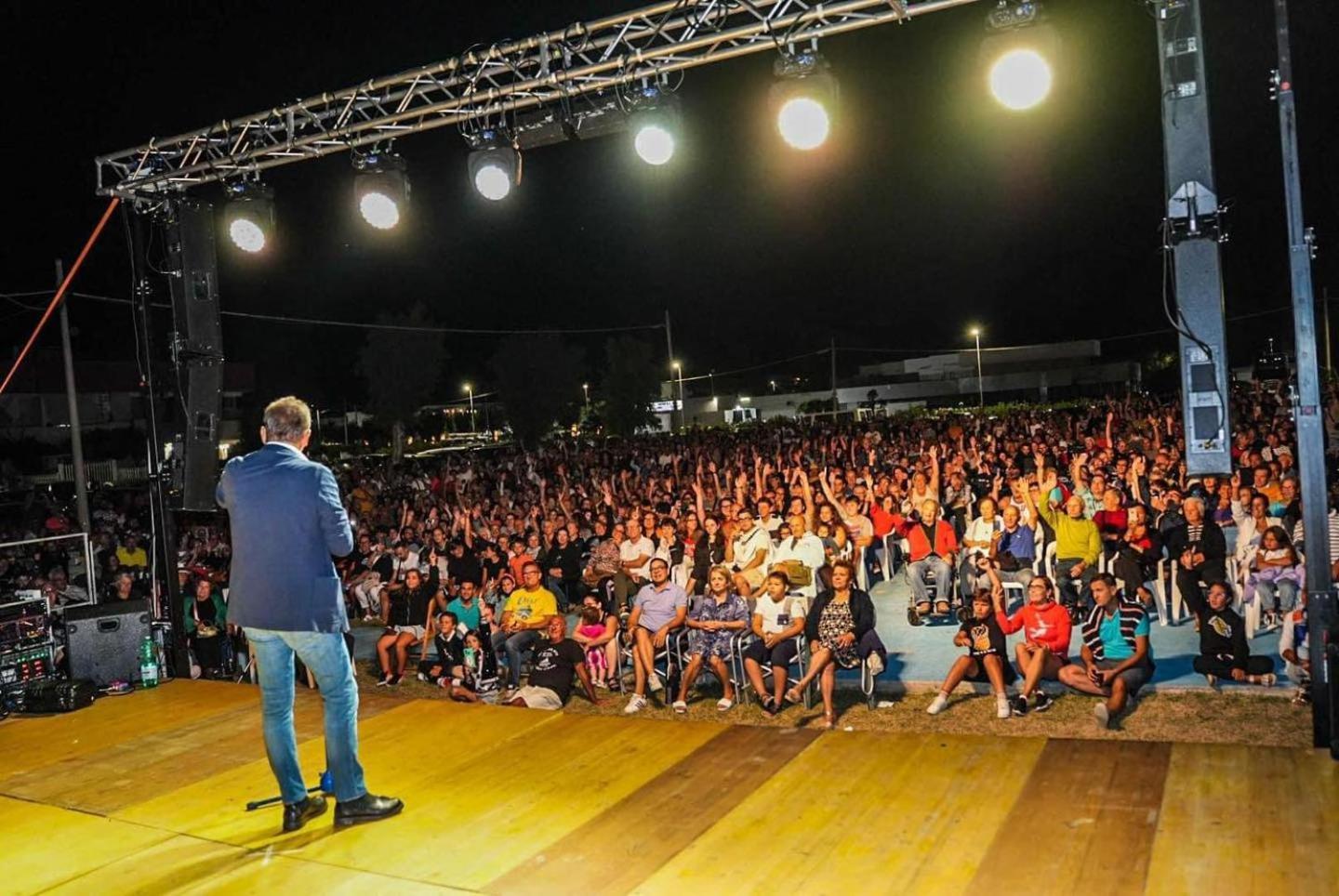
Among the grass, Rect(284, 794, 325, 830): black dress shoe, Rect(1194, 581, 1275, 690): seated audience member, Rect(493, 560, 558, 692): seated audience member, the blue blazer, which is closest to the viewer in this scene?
the blue blazer

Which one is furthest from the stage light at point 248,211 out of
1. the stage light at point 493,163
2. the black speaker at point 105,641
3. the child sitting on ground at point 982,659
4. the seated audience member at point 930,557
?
the seated audience member at point 930,557

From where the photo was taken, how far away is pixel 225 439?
129ft

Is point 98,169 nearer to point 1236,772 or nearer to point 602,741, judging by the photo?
point 602,741

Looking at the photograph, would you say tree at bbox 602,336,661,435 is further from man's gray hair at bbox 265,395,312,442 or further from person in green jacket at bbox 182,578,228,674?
man's gray hair at bbox 265,395,312,442

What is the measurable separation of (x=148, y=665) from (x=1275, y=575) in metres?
7.52

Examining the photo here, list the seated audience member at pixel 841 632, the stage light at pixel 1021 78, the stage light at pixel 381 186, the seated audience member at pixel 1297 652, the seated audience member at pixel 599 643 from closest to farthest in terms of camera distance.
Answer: the stage light at pixel 1021 78 → the seated audience member at pixel 1297 652 → the seated audience member at pixel 841 632 → the stage light at pixel 381 186 → the seated audience member at pixel 599 643

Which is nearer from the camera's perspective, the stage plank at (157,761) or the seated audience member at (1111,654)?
the stage plank at (157,761)

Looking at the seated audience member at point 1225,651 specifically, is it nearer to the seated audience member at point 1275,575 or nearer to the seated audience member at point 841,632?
the seated audience member at point 1275,575

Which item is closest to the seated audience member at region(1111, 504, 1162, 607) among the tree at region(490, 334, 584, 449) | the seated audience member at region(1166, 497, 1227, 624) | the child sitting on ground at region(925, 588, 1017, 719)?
the seated audience member at region(1166, 497, 1227, 624)

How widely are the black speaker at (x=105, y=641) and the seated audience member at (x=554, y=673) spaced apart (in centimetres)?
237

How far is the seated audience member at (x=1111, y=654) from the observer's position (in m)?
5.20

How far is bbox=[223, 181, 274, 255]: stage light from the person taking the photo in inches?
244

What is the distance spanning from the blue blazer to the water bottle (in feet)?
10.5

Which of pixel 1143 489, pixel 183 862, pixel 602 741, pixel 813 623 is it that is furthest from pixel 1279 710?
pixel 183 862
